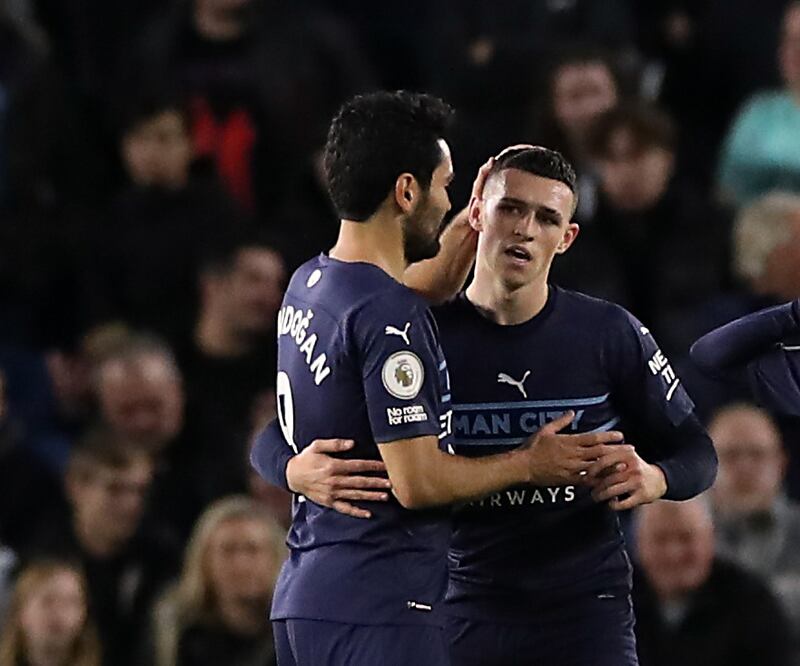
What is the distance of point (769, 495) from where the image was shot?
279 inches

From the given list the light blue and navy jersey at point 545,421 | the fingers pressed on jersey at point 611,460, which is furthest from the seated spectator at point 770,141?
the fingers pressed on jersey at point 611,460

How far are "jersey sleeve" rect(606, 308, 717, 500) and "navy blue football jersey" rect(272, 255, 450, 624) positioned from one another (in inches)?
20.7

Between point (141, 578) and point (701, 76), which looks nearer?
point (141, 578)

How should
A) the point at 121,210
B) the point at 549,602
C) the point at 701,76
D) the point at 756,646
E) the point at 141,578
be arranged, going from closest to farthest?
1. the point at 549,602
2. the point at 756,646
3. the point at 141,578
4. the point at 121,210
5. the point at 701,76

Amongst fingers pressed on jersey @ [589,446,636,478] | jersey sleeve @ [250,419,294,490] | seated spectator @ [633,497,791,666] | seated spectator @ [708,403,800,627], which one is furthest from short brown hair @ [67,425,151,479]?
fingers pressed on jersey @ [589,446,636,478]

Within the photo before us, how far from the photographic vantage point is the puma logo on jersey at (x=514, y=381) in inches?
187

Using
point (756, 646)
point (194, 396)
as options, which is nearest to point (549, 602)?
point (756, 646)

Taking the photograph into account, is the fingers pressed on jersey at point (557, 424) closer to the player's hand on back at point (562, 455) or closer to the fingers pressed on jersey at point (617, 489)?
the player's hand on back at point (562, 455)

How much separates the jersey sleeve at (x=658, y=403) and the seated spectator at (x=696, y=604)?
197 cm

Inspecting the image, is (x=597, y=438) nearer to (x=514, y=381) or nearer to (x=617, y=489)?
(x=617, y=489)

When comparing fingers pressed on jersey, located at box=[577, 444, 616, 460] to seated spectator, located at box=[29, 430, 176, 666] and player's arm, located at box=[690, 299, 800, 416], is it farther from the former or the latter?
seated spectator, located at box=[29, 430, 176, 666]

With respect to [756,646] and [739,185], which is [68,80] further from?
[756,646]

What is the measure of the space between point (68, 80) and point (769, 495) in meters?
3.67

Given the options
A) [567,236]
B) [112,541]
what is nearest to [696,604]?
[112,541]
